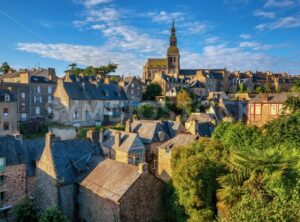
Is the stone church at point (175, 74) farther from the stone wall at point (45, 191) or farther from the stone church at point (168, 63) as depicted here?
the stone wall at point (45, 191)

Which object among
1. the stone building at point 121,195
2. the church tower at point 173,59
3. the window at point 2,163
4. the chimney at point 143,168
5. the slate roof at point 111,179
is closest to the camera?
the stone building at point 121,195

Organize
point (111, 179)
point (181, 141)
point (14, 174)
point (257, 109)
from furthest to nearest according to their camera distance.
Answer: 1. point (257, 109)
2. point (181, 141)
3. point (14, 174)
4. point (111, 179)

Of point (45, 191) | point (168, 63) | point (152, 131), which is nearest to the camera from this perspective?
point (45, 191)

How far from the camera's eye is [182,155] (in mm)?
20422

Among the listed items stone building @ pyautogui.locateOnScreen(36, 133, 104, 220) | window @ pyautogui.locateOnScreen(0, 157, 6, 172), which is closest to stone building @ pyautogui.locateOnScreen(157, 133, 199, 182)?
stone building @ pyautogui.locateOnScreen(36, 133, 104, 220)

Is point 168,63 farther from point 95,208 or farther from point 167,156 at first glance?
point 95,208

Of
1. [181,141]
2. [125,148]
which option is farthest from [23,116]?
[181,141]

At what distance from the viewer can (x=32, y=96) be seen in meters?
47.7

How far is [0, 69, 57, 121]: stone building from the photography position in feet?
151

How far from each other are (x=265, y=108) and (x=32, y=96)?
120ft

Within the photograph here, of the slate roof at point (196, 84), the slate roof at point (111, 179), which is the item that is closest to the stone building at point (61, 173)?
the slate roof at point (111, 179)

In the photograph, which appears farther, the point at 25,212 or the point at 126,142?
the point at 126,142

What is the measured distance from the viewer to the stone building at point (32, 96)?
45953mm

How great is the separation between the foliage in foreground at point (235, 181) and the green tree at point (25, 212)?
9996 mm
